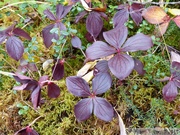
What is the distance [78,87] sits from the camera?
3.59 ft

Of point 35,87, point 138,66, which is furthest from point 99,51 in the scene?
point 35,87

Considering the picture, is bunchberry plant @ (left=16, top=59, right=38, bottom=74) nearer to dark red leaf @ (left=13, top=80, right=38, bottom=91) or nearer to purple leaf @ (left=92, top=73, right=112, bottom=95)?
dark red leaf @ (left=13, top=80, right=38, bottom=91)

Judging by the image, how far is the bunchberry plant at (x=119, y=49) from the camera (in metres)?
1.02

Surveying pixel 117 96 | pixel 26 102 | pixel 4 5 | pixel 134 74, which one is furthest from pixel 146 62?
pixel 4 5

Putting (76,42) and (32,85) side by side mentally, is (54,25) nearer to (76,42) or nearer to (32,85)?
(76,42)

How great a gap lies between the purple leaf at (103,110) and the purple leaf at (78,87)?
0.16 feet

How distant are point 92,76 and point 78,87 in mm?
149

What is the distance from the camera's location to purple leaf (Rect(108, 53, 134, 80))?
101 centimetres

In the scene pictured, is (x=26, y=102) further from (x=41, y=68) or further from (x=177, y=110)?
(x=177, y=110)

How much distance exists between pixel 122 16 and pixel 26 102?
→ 0.53 meters

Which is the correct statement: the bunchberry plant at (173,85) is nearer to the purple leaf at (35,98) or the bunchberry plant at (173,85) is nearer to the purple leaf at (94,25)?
the purple leaf at (94,25)

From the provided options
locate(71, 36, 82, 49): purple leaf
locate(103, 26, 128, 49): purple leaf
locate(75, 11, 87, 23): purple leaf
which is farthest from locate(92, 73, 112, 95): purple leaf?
locate(75, 11, 87, 23): purple leaf

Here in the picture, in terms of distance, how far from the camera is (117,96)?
49.3 inches

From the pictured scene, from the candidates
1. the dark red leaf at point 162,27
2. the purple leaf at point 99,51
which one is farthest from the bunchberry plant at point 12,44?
the dark red leaf at point 162,27
